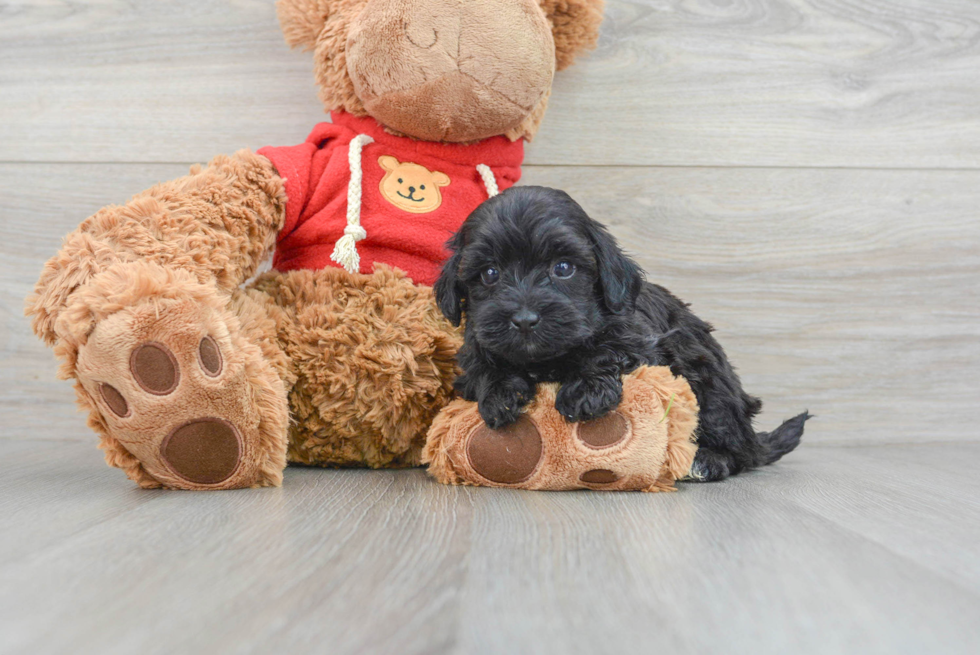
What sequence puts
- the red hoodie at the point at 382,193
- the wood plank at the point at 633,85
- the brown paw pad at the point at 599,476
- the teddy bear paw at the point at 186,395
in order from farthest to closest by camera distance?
1. the wood plank at the point at 633,85
2. the red hoodie at the point at 382,193
3. the brown paw pad at the point at 599,476
4. the teddy bear paw at the point at 186,395

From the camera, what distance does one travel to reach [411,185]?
160 centimetres

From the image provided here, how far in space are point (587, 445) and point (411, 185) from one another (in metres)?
0.70

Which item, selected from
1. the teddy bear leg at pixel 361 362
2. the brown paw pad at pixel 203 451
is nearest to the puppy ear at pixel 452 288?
the teddy bear leg at pixel 361 362

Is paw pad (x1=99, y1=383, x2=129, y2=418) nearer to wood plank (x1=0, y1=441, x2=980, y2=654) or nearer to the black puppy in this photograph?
wood plank (x1=0, y1=441, x2=980, y2=654)

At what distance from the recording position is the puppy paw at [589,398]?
48.8 inches

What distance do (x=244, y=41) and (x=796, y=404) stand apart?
70.1 inches

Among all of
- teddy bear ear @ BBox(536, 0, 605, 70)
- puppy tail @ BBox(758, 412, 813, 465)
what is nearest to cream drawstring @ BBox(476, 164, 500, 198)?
teddy bear ear @ BBox(536, 0, 605, 70)

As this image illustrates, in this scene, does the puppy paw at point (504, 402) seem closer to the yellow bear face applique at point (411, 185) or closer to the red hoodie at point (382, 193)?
the red hoodie at point (382, 193)

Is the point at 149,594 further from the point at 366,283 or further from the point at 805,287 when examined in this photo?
the point at 805,287

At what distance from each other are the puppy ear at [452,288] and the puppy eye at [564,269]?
18 centimetres

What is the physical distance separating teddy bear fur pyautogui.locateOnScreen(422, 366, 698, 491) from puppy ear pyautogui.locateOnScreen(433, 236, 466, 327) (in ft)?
0.58

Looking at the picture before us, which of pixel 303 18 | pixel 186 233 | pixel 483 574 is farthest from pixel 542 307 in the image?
pixel 303 18

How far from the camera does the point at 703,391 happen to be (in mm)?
1490

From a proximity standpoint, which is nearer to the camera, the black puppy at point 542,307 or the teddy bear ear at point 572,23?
the black puppy at point 542,307
